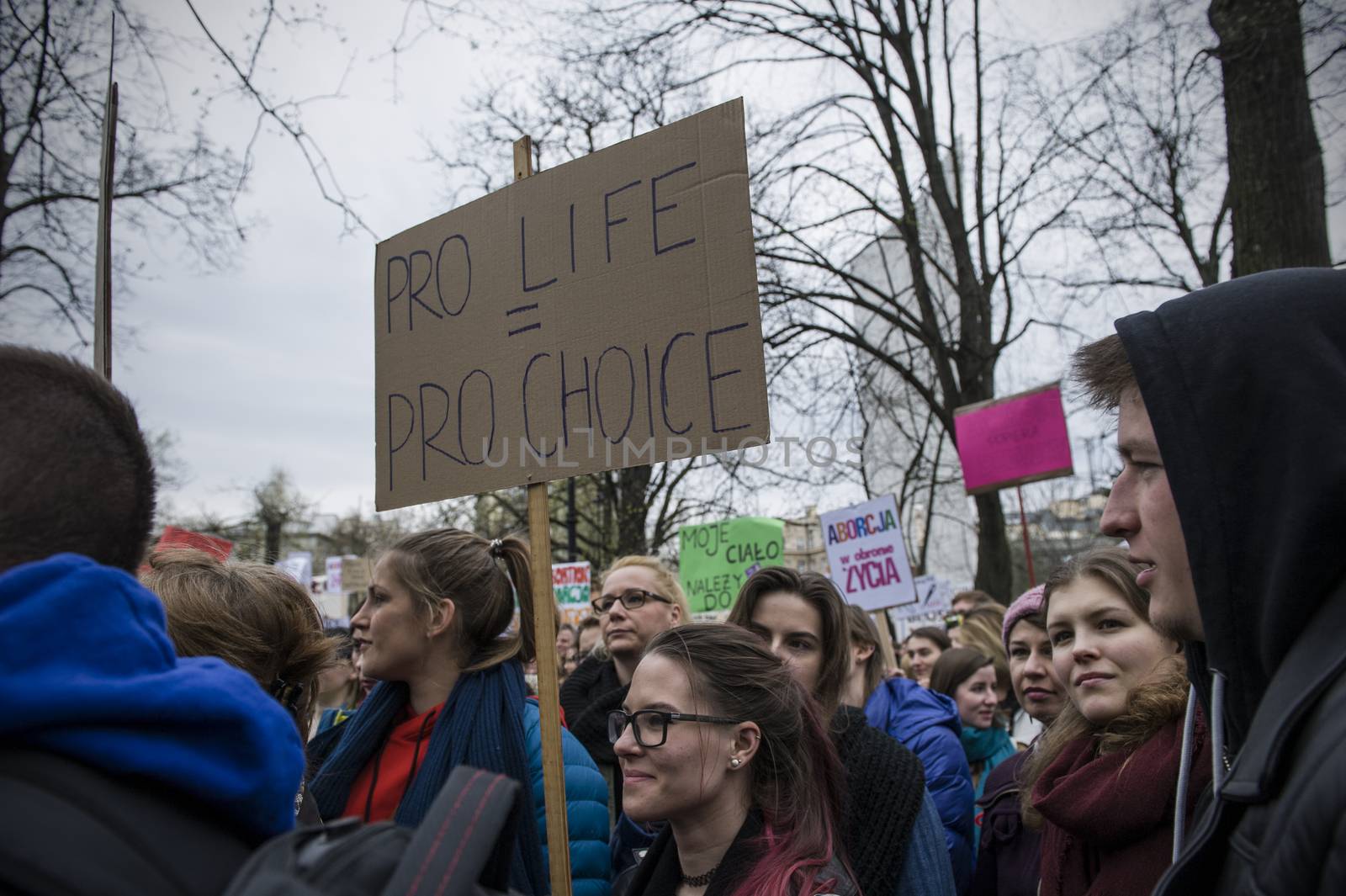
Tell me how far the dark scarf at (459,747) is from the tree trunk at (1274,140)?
4923 millimetres

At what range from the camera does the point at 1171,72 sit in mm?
8766

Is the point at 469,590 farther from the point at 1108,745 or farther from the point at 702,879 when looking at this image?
the point at 1108,745

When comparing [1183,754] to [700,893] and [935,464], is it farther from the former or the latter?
[935,464]

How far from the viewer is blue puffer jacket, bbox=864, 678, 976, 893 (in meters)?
3.11

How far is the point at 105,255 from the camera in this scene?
2.14 metres

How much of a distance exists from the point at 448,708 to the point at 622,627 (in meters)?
1.47

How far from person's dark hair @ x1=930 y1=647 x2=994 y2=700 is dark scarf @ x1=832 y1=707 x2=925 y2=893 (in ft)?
7.15

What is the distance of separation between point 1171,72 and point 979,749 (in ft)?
23.7

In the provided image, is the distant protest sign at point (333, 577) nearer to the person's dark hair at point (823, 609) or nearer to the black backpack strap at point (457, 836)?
the person's dark hair at point (823, 609)

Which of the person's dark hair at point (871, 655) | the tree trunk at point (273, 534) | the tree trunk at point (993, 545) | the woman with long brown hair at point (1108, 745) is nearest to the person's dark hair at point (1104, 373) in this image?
the woman with long brown hair at point (1108, 745)

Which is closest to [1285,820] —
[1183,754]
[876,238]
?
[1183,754]

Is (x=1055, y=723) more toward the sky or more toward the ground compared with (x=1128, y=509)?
more toward the ground

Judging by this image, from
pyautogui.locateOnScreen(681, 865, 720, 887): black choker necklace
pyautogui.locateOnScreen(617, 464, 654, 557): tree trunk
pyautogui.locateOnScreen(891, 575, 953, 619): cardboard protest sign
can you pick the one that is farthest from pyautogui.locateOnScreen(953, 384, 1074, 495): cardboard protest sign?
pyautogui.locateOnScreen(617, 464, 654, 557): tree trunk

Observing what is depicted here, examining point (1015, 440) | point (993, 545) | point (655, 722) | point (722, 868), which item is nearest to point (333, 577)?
point (993, 545)
